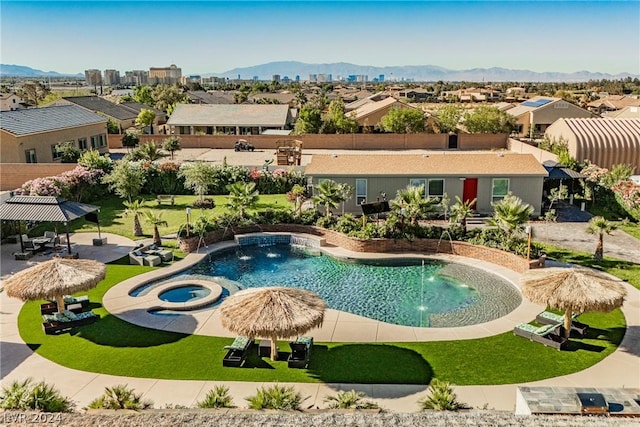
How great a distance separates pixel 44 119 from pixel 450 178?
33304 mm

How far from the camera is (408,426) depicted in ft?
31.5

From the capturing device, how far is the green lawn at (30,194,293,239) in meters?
27.4

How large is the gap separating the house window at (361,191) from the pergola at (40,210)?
44.8ft

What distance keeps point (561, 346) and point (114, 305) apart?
1413 centimetres

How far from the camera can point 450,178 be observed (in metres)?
28.7

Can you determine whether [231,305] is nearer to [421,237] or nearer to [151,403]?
[151,403]

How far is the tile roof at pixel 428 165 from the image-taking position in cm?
2858

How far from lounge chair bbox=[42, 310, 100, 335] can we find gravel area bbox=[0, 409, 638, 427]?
616 centimetres

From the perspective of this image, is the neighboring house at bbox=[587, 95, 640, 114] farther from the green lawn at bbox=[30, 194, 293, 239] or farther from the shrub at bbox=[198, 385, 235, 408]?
the shrub at bbox=[198, 385, 235, 408]

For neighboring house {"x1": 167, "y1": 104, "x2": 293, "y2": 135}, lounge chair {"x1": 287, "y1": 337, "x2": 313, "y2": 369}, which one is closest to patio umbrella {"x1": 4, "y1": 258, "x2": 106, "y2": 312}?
lounge chair {"x1": 287, "y1": 337, "x2": 313, "y2": 369}

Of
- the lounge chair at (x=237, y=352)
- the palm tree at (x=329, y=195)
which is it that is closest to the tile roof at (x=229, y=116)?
the palm tree at (x=329, y=195)

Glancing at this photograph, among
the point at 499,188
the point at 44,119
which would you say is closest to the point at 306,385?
the point at 499,188

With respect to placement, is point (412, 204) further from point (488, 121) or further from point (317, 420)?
point (488, 121)

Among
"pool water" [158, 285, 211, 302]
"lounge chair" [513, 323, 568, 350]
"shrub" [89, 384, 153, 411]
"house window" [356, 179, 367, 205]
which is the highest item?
"house window" [356, 179, 367, 205]
